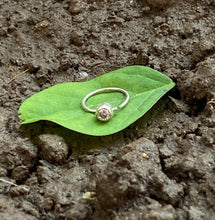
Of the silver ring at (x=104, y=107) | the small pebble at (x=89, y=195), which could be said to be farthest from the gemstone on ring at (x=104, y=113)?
the small pebble at (x=89, y=195)

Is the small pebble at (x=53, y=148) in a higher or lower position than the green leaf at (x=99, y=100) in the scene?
lower

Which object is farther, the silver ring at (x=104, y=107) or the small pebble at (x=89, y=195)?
the silver ring at (x=104, y=107)

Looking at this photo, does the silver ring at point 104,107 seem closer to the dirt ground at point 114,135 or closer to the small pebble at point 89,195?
the dirt ground at point 114,135

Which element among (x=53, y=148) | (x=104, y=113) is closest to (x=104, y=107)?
(x=104, y=113)

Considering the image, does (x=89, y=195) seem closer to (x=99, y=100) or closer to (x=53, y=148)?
(x=53, y=148)

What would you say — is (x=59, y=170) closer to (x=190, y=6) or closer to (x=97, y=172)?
(x=97, y=172)

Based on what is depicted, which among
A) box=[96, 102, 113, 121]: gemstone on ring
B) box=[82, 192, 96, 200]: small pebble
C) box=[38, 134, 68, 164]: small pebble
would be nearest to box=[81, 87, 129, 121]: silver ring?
box=[96, 102, 113, 121]: gemstone on ring
